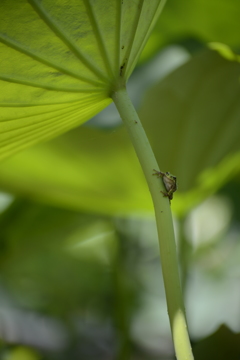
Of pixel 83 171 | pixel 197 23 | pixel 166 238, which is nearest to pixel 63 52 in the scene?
pixel 166 238

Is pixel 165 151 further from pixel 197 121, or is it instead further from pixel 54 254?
pixel 54 254

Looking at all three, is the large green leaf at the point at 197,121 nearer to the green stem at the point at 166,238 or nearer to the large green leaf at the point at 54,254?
the large green leaf at the point at 54,254

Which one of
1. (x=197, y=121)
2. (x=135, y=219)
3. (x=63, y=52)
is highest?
(x=63, y=52)

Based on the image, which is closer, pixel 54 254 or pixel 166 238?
pixel 166 238

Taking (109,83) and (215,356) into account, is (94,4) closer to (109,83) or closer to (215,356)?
(109,83)

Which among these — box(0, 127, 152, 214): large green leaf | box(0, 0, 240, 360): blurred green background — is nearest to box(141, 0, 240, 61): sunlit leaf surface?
box(0, 0, 240, 360): blurred green background

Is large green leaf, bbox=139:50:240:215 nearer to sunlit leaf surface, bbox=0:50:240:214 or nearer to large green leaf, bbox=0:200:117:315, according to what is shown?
sunlit leaf surface, bbox=0:50:240:214

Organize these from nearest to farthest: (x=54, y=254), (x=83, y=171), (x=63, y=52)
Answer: (x=63, y=52) → (x=83, y=171) → (x=54, y=254)
